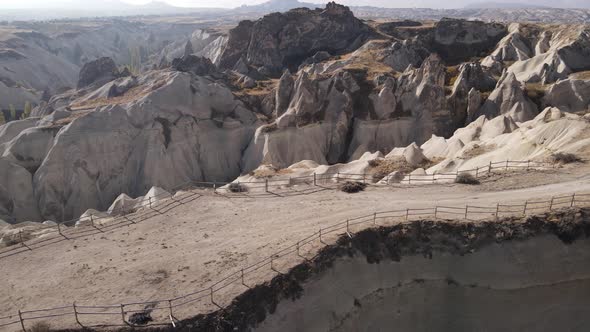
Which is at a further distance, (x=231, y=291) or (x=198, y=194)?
(x=198, y=194)

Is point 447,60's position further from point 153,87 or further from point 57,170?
point 57,170

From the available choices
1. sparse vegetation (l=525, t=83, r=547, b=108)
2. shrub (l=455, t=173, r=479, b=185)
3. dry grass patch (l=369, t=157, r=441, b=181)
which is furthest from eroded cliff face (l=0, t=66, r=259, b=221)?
sparse vegetation (l=525, t=83, r=547, b=108)

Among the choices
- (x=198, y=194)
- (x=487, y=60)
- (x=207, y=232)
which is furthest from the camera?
(x=487, y=60)

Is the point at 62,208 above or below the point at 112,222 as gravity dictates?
below

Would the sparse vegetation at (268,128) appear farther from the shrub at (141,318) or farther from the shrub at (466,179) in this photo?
the shrub at (141,318)

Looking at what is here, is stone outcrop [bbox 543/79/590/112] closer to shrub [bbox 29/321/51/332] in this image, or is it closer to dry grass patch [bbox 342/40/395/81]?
dry grass patch [bbox 342/40/395/81]

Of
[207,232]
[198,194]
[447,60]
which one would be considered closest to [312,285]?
[207,232]
